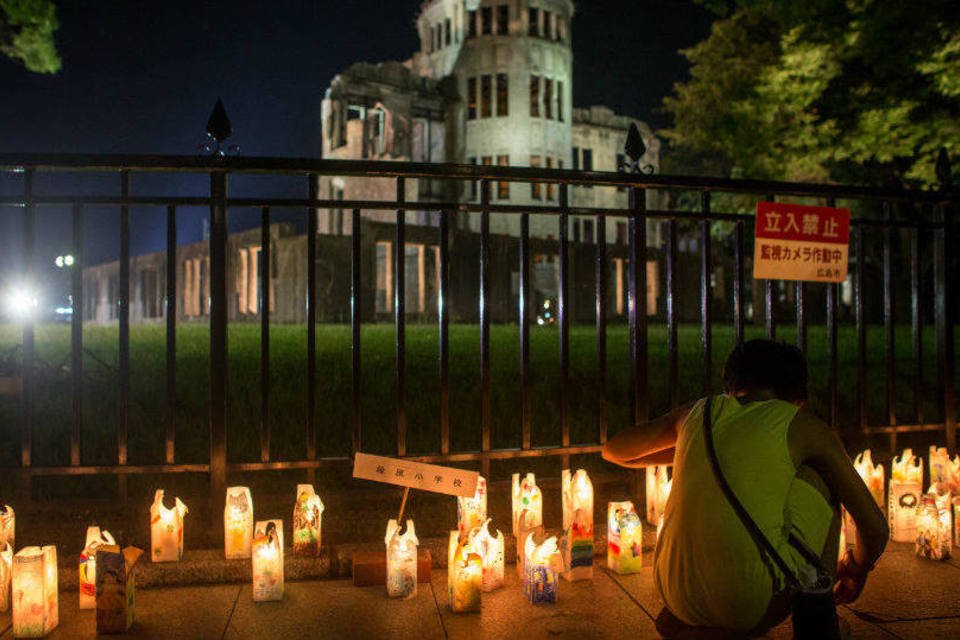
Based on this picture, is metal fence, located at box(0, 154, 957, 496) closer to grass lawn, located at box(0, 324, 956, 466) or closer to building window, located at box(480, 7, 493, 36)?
grass lawn, located at box(0, 324, 956, 466)

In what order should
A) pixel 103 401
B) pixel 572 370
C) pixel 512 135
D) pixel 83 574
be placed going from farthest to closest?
1. pixel 512 135
2. pixel 572 370
3. pixel 103 401
4. pixel 83 574

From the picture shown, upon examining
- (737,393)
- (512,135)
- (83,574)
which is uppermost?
(512,135)

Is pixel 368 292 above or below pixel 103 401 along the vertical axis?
above

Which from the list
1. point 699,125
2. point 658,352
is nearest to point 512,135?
point 699,125

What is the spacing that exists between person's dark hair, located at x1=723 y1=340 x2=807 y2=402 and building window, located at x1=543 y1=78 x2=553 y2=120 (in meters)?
38.3

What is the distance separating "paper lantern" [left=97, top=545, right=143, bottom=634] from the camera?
3.22m

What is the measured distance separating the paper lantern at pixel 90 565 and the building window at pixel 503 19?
127 feet

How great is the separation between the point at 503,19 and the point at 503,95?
3882mm

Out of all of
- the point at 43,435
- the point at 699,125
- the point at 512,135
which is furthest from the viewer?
the point at 512,135

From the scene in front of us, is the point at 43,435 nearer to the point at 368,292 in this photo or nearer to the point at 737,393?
the point at 737,393

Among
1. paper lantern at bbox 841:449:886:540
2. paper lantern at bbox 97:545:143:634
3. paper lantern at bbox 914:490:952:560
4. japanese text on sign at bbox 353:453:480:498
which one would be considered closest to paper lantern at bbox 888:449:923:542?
paper lantern at bbox 841:449:886:540

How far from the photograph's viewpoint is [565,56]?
1593 inches

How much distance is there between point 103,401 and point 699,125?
860 inches

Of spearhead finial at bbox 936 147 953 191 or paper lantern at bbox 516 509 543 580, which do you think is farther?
spearhead finial at bbox 936 147 953 191
